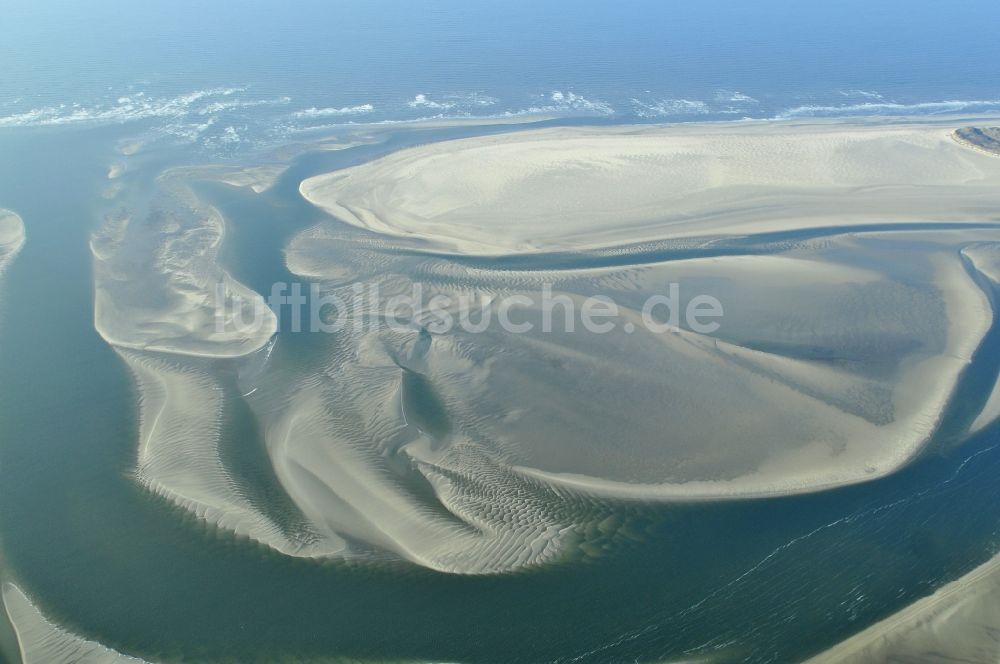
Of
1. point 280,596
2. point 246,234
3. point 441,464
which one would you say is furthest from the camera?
point 246,234

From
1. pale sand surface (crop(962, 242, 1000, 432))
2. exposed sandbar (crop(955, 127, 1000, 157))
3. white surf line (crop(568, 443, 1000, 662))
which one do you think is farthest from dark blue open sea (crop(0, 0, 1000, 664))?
exposed sandbar (crop(955, 127, 1000, 157))

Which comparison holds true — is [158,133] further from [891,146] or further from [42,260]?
[891,146]

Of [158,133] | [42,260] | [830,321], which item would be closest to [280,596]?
[830,321]

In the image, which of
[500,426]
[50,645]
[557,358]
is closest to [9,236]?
[50,645]

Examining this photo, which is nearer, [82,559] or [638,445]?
[82,559]

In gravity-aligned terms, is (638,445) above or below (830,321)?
below

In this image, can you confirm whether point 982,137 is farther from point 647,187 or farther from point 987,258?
point 647,187
